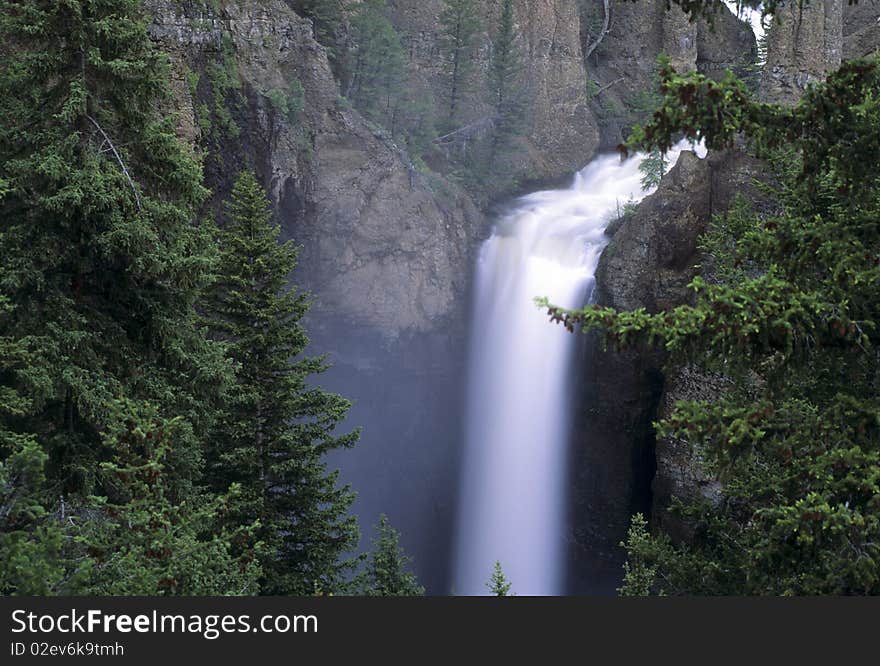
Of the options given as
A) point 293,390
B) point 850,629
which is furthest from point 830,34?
point 850,629

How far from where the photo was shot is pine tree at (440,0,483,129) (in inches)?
1372

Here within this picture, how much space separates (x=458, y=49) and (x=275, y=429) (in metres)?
26.7

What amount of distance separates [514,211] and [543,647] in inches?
1094

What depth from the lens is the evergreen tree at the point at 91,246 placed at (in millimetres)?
9172

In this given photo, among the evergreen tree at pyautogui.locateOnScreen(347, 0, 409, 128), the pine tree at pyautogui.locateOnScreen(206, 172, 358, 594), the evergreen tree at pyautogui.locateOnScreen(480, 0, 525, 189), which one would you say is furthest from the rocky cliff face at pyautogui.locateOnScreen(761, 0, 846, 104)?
the pine tree at pyautogui.locateOnScreen(206, 172, 358, 594)

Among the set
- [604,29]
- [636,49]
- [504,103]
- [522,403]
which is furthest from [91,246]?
[636,49]

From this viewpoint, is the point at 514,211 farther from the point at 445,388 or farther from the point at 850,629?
the point at 850,629

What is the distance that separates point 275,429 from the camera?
1245cm

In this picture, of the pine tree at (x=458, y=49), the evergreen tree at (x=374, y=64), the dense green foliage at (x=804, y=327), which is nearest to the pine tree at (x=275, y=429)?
the dense green foliage at (x=804, y=327)

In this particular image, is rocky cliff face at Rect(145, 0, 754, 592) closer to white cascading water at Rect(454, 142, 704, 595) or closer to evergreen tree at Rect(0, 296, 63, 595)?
white cascading water at Rect(454, 142, 704, 595)

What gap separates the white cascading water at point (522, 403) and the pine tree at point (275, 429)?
1433 cm

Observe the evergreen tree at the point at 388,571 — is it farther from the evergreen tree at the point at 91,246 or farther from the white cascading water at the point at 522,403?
the white cascading water at the point at 522,403

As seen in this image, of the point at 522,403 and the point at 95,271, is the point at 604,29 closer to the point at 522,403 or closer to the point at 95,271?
the point at 522,403

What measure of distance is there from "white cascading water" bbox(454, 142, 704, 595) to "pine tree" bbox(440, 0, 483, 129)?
7.53 metres
